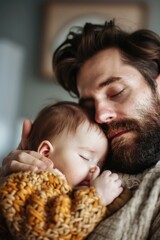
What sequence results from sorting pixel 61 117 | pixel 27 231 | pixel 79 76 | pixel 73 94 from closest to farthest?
pixel 27 231 → pixel 61 117 → pixel 79 76 → pixel 73 94

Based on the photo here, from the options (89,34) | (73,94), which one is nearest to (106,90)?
(89,34)

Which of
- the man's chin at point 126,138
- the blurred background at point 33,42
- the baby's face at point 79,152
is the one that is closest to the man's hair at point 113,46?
the man's chin at point 126,138

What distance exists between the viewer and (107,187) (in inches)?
40.3

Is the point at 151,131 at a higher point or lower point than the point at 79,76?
lower

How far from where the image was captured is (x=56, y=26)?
326 centimetres

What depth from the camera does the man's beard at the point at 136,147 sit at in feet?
4.25

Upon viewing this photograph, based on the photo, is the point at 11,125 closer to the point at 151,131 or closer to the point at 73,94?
the point at 73,94

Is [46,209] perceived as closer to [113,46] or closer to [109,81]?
[109,81]

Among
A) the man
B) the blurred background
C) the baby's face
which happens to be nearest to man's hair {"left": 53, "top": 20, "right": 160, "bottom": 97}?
the man

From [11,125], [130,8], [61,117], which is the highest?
[130,8]

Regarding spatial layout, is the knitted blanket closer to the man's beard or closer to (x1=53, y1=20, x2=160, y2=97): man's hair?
the man's beard

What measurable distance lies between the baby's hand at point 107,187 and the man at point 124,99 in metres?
0.05

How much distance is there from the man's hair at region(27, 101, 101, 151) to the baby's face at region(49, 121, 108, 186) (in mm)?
19

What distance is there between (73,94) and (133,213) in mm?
999
